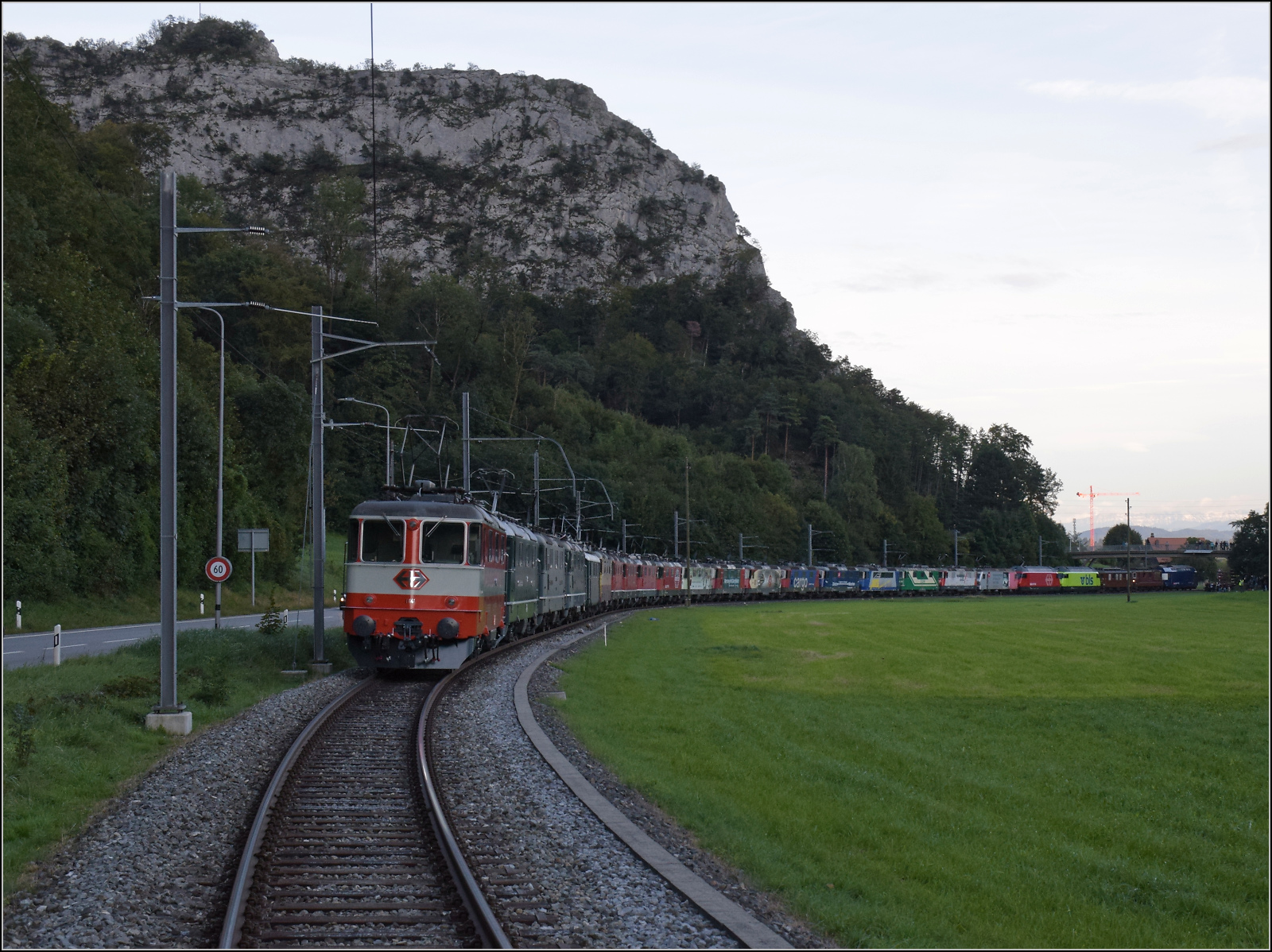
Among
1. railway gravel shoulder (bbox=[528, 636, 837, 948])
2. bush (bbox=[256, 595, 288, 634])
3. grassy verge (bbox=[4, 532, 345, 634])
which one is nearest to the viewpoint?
railway gravel shoulder (bbox=[528, 636, 837, 948])

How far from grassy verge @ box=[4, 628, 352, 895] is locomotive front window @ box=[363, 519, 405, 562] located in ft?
9.10

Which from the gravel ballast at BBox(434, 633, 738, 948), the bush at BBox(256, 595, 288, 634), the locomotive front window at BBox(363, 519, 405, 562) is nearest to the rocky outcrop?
the bush at BBox(256, 595, 288, 634)

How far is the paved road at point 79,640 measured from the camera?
76.4ft

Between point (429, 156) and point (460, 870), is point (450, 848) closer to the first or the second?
point (460, 870)

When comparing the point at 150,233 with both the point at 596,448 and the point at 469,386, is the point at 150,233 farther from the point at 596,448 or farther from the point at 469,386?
the point at 596,448

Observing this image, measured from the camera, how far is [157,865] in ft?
27.9

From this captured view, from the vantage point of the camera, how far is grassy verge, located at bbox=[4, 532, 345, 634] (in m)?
32.1

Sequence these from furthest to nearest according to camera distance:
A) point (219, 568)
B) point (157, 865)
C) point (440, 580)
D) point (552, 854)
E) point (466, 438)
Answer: point (466, 438)
point (219, 568)
point (440, 580)
point (552, 854)
point (157, 865)

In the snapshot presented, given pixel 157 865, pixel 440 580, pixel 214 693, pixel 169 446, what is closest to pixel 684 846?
pixel 157 865

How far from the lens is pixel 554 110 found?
197000mm

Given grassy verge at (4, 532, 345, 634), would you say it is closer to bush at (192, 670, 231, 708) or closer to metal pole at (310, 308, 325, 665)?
metal pole at (310, 308, 325, 665)

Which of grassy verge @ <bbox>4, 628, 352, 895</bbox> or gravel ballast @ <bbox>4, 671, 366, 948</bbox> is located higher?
grassy verge @ <bbox>4, 628, 352, 895</bbox>

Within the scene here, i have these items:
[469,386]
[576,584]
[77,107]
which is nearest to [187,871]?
[576,584]

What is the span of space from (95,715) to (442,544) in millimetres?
7683
